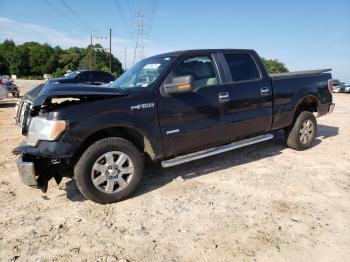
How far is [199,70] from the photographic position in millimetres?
4723

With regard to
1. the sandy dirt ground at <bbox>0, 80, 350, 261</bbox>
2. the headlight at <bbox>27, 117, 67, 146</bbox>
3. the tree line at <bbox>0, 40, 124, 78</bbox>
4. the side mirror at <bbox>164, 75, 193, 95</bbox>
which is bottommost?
the sandy dirt ground at <bbox>0, 80, 350, 261</bbox>

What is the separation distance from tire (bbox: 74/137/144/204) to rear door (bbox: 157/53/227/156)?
0.54 m

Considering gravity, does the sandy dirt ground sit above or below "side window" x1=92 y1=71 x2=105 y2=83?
below

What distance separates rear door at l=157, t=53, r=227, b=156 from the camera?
14.0 feet

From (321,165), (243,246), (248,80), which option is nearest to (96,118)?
(243,246)

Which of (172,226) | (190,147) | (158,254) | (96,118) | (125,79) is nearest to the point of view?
(158,254)

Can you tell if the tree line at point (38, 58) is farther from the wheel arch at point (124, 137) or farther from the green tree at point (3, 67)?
the wheel arch at point (124, 137)

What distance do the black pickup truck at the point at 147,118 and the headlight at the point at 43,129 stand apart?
11mm

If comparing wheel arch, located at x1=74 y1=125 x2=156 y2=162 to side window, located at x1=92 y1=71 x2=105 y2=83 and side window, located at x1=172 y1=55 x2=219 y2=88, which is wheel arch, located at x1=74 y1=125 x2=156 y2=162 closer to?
side window, located at x1=172 y1=55 x2=219 y2=88

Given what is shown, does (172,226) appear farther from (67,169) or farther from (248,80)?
(248,80)

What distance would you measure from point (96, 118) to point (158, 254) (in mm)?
1680

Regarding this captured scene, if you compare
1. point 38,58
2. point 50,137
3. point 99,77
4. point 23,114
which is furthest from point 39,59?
point 50,137

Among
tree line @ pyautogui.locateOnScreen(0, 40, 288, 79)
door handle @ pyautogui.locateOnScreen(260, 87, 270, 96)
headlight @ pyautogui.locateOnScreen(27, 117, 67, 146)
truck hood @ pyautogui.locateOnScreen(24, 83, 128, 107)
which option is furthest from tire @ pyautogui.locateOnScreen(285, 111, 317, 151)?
tree line @ pyautogui.locateOnScreen(0, 40, 288, 79)

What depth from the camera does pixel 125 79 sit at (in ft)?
16.4
